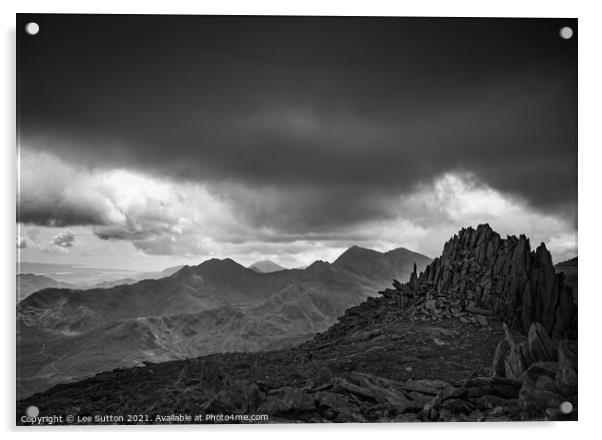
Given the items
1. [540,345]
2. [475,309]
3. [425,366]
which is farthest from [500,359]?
[425,366]

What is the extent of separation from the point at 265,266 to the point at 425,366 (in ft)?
13.3

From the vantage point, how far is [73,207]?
10.3 metres

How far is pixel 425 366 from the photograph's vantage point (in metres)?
9.73

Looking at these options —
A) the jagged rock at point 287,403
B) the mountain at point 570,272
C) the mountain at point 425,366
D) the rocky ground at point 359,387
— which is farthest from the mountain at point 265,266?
the mountain at point 570,272

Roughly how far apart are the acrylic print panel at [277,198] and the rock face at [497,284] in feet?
0.14

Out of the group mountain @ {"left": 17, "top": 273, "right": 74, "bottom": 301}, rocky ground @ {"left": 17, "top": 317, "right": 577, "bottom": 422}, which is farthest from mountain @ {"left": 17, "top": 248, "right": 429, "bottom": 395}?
rocky ground @ {"left": 17, "top": 317, "right": 577, "bottom": 422}

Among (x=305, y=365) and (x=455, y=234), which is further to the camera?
(x=455, y=234)

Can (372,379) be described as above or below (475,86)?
below

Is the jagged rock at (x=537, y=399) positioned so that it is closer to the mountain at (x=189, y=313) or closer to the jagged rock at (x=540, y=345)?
the jagged rock at (x=540, y=345)

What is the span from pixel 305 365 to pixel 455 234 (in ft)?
14.3

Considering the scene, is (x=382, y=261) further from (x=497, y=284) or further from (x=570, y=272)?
(x=570, y=272)

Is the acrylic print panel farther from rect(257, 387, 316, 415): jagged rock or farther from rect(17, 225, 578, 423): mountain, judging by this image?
rect(257, 387, 316, 415): jagged rock

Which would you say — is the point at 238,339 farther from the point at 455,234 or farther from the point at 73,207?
the point at 455,234
